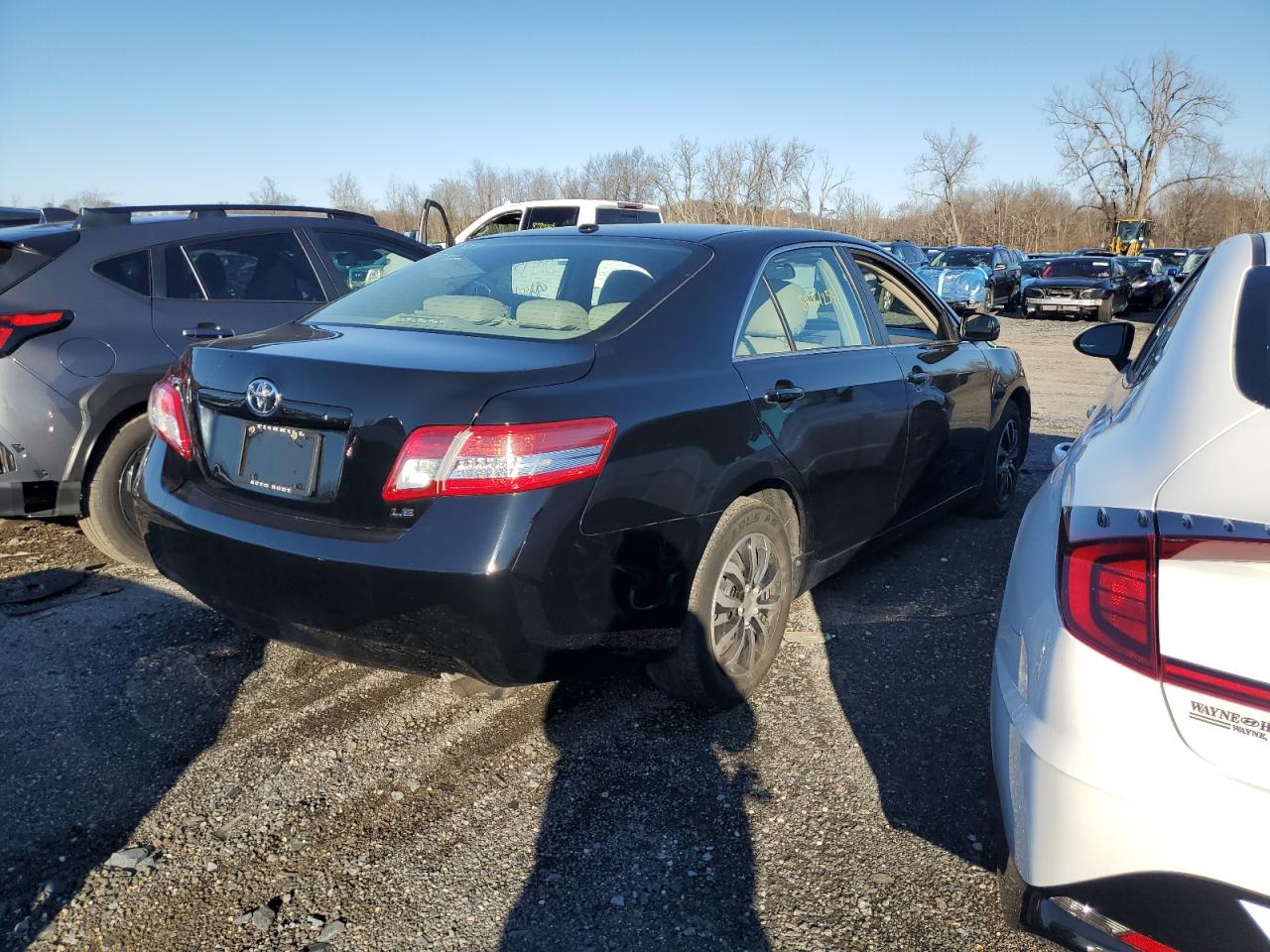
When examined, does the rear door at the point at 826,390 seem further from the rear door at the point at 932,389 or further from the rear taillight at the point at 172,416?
the rear taillight at the point at 172,416

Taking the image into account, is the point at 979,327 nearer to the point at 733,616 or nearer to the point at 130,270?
the point at 733,616

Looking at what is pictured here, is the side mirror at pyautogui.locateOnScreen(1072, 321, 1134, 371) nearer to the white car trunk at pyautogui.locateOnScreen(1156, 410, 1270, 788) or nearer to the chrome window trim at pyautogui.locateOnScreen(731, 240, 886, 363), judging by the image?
the chrome window trim at pyautogui.locateOnScreen(731, 240, 886, 363)

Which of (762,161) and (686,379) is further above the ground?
(762,161)

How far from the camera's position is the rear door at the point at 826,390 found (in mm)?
3213

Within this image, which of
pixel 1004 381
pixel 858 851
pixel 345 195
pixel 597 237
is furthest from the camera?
pixel 345 195

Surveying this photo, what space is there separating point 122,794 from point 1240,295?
328 cm

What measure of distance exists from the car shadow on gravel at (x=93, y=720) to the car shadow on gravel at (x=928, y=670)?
2.11m

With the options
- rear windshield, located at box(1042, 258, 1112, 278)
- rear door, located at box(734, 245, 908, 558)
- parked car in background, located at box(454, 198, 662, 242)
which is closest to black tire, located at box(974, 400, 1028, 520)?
rear door, located at box(734, 245, 908, 558)

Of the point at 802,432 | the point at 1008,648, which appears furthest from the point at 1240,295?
the point at 802,432

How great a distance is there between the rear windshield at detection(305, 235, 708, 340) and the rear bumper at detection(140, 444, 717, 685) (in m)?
0.72

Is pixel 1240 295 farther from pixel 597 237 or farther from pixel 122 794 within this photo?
pixel 122 794

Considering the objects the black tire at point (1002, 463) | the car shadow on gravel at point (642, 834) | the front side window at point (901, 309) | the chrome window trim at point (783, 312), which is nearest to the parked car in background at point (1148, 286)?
the black tire at point (1002, 463)

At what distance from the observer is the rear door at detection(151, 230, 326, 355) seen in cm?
463

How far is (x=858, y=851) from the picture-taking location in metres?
2.49
